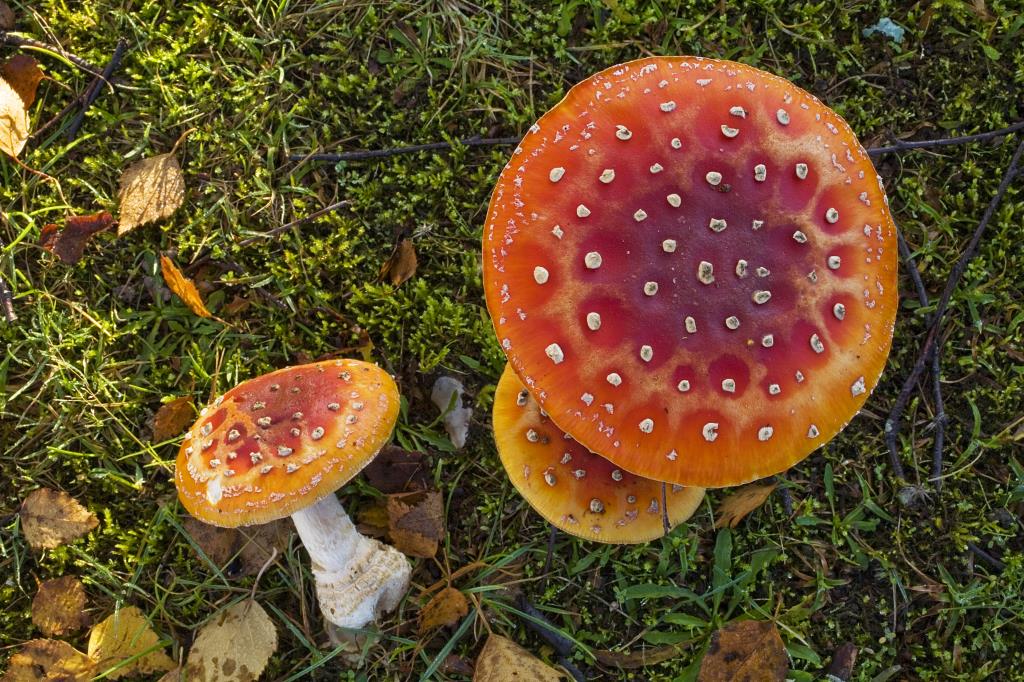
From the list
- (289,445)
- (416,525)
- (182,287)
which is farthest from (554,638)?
(182,287)

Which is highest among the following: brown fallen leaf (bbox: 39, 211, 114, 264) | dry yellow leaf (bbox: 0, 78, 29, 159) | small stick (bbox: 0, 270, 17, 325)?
dry yellow leaf (bbox: 0, 78, 29, 159)

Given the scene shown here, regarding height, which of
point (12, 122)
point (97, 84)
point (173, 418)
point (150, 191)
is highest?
point (97, 84)

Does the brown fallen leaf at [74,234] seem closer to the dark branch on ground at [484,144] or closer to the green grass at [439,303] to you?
the green grass at [439,303]

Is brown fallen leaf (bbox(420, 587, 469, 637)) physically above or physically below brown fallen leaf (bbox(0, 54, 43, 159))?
below

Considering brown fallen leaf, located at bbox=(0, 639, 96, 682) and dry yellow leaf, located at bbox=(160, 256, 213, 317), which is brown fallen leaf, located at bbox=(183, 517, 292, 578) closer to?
brown fallen leaf, located at bbox=(0, 639, 96, 682)

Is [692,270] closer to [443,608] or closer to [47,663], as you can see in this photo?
[443,608]

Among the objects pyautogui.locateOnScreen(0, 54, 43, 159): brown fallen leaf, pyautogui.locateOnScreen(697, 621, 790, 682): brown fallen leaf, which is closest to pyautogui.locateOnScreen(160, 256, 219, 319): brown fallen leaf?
pyautogui.locateOnScreen(0, 54, 43, 159): brown fallen leaf
